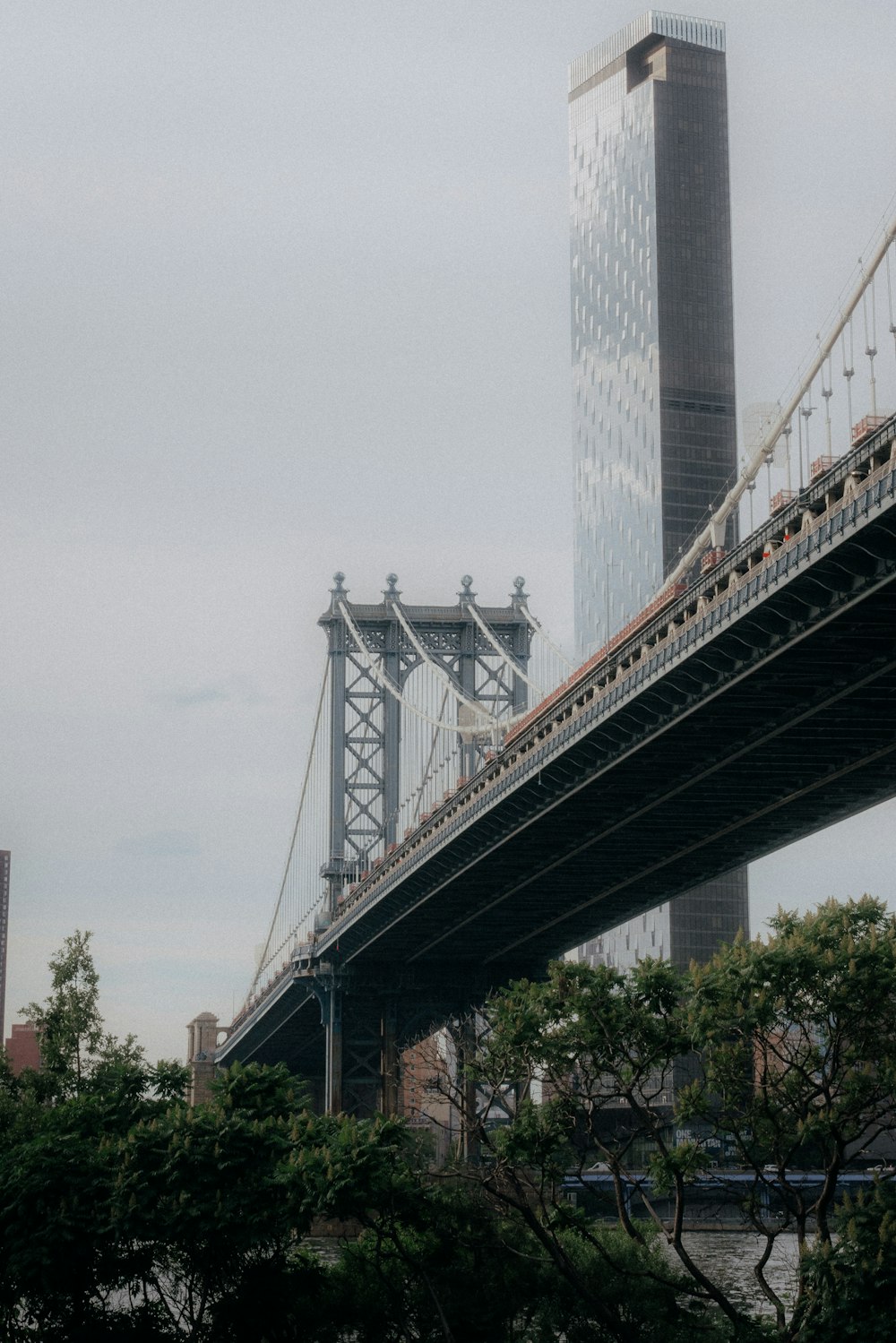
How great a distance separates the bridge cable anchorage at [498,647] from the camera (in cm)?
11506

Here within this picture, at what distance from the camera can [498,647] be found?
11562cm

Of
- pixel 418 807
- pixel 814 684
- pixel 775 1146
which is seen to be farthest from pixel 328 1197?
pixel 418 807

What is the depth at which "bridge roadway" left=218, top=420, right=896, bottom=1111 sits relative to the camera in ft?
154

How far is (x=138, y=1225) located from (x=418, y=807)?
69.8 meters

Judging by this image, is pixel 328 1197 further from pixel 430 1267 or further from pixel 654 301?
pixel 654 301

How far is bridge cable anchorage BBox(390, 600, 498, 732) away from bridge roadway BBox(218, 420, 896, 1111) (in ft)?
36.6

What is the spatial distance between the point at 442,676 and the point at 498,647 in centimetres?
381

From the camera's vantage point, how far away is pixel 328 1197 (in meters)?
43.2

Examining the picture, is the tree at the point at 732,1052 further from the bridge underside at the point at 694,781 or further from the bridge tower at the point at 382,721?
the bridge tower at the point at 382,721

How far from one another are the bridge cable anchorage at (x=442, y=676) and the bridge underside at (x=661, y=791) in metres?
12.0

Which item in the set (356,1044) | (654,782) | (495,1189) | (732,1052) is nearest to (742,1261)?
(654,782)

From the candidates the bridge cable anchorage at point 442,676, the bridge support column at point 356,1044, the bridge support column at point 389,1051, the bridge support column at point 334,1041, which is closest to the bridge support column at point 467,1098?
the bridge support column at point 389,1051

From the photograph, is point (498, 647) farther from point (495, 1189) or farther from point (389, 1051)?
point (495, 1189)

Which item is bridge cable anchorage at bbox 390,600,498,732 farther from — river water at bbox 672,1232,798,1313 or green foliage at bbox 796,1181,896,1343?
green foliage at bbox 796,1181,896,1343
